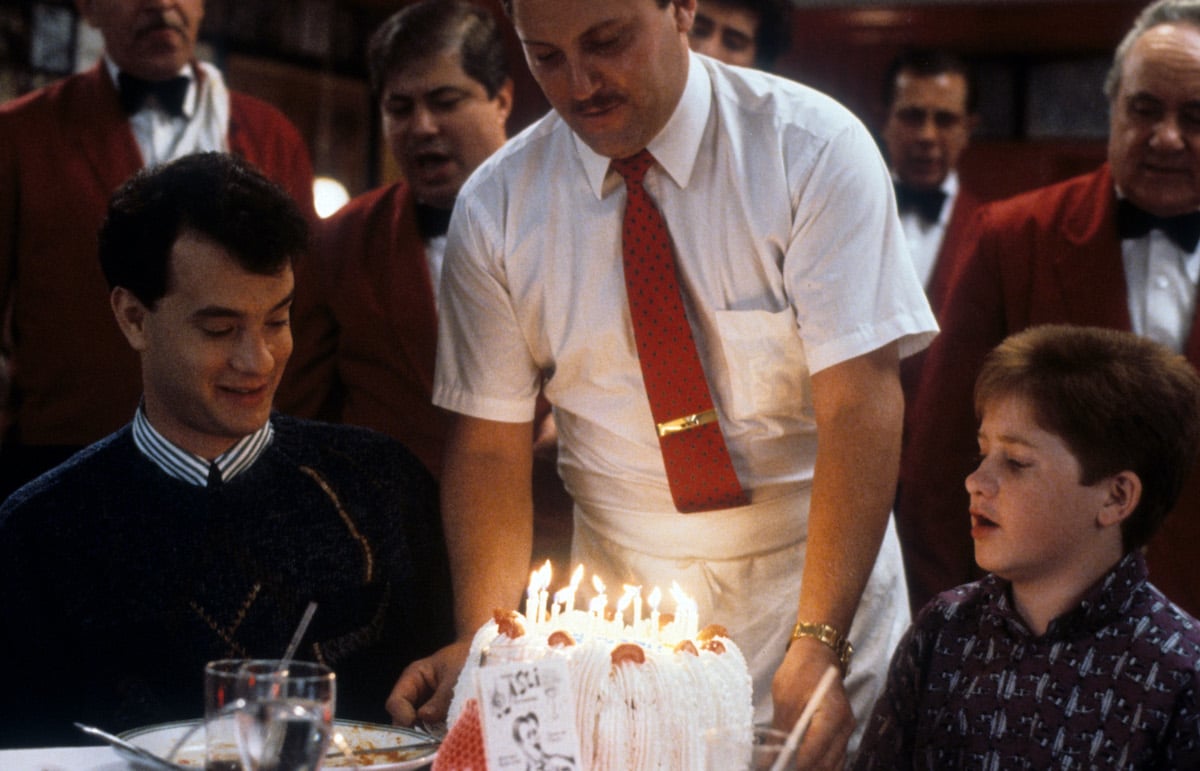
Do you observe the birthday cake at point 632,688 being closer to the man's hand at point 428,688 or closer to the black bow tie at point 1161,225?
the man's hand at point 428,688

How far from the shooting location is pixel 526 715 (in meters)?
1.36

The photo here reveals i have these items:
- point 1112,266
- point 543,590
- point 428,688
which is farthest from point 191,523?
point 1112,266

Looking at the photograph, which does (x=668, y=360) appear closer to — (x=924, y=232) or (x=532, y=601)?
(x=532, y=601)

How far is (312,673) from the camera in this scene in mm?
1434

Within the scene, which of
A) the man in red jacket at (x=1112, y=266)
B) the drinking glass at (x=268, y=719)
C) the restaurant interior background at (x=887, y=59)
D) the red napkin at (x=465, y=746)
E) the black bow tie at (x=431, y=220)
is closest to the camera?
the drinking glass at (x=268, y=719)

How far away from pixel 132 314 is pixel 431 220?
3.38ft

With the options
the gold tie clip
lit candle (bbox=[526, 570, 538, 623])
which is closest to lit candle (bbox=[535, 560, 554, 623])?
lit candle (bbox=[526, 570, 538, 623])

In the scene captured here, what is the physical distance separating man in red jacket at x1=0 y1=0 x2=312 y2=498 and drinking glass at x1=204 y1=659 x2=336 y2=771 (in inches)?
64.9

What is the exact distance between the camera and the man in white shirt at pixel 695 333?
1.92 m

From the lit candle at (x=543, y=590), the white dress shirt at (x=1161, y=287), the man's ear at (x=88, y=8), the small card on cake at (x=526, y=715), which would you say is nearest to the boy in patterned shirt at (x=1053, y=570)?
the lit candle at (x=543, y=590)

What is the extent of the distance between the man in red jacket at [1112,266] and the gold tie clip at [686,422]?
924 millimetres

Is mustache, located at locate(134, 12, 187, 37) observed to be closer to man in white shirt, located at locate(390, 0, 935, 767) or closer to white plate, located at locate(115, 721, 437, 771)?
man in white shirt, located at locate(390, 0, 935, 767)

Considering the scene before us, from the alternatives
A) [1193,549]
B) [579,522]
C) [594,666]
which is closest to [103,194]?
[579,522]

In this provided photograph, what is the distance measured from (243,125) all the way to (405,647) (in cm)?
147
